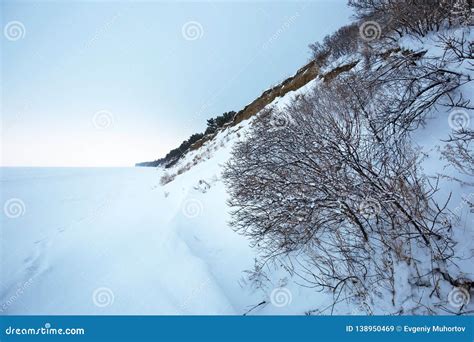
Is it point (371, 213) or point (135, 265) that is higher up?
point (135, 265)

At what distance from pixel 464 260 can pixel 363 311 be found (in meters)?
1.12

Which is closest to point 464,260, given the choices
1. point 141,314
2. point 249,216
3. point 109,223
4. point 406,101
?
point 249,216

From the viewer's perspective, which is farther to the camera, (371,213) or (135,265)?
(135,265)

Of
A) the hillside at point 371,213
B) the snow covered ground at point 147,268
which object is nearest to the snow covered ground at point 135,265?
the snow covered ground at point 147,268

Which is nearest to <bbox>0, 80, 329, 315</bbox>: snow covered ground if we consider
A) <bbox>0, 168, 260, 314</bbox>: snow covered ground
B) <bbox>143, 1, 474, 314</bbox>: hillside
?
<bbox>0, 168, 260, 314</bbox>: snow covered ground

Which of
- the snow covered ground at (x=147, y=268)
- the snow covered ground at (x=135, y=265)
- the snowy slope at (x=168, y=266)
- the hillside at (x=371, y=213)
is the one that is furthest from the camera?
the snow covered ground at (x=135, y=265)

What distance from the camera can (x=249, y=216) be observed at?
379cm

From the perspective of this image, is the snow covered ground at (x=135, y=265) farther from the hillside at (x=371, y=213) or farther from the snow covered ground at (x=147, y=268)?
the hillside at (x=371, y=213)

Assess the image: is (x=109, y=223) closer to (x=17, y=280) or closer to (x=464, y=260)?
(x=17, y=280)

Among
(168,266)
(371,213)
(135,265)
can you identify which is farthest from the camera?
(135,265)

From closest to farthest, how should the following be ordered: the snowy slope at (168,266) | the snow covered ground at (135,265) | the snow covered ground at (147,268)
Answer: the snowy slope at (168,266) → the snow covered ground at (147,268) → the snow covered ground at (135,265)

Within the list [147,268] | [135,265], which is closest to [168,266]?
[147,268]

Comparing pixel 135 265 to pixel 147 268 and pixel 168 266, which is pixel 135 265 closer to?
pixel 147 268

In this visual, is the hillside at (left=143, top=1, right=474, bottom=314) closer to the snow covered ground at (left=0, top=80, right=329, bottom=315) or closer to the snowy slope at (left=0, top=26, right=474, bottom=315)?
the snowy slope at (left=0, top=26, right=474, bottom=315)
